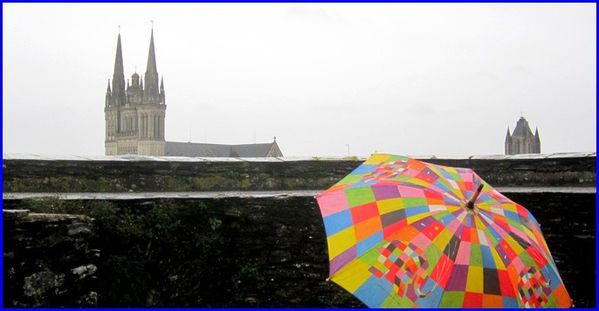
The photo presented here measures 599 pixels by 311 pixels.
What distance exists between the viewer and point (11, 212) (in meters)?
5.12

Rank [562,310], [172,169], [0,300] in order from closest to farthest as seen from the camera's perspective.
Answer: [562,310]
[0,300]
[172,169]

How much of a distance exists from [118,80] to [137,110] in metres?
5.71

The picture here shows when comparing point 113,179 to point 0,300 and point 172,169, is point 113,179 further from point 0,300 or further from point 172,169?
point 0,300

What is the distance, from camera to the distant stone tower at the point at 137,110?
389 ft

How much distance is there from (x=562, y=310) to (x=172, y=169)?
393 centimetres

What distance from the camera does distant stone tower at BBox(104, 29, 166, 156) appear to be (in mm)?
118625

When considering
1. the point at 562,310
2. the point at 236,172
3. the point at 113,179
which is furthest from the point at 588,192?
the point at 113,179

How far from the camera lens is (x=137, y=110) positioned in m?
120

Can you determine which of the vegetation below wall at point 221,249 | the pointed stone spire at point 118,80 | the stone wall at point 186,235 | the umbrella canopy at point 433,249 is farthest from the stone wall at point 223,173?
the pointed stone spire at point 118,80

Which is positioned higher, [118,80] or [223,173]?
[118,80]

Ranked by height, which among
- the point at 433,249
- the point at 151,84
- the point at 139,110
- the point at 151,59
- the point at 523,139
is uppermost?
the point at 151,59

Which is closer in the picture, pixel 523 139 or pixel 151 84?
pixel 523 139

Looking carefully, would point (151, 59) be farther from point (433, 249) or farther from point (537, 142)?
point (433, 249)

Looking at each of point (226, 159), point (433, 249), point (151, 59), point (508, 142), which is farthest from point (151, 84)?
point (433, 249)
